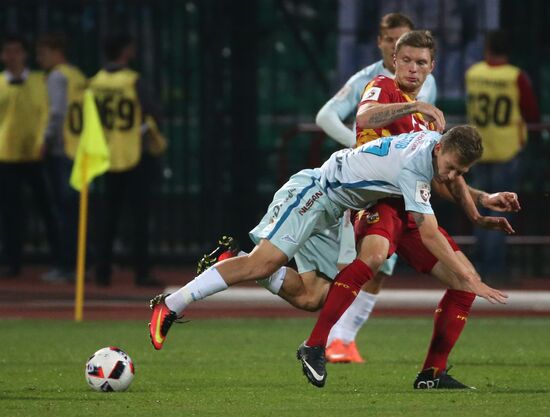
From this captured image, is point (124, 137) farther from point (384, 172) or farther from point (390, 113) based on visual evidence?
point (384, 172)

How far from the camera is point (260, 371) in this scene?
10.5 metres

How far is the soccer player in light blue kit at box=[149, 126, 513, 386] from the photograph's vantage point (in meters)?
8.91

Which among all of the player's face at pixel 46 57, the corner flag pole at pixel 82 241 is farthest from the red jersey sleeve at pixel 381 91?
the player's face at pixel 46 57

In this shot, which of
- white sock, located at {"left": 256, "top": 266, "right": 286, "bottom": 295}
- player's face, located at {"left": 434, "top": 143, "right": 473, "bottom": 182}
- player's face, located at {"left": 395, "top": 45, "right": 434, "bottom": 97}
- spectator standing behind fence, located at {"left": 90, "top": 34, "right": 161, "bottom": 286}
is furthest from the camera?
spectator standing behind fence, located at {"left": 90, "top": 34, "right": 161, "bottom": 286}

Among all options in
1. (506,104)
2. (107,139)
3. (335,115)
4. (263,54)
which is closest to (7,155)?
(107,139)

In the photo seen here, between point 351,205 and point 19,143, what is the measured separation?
7.77 m

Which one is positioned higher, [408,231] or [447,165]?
[447,165]

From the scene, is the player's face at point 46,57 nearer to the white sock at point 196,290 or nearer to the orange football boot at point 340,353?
the orange football boot at point 340,353

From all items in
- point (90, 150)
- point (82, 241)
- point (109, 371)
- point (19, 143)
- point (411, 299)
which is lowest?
point (411, 299)

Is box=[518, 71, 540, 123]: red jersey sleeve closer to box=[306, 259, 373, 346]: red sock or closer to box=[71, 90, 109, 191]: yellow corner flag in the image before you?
box=[71, 90, 109, 191]: yellow corner flag

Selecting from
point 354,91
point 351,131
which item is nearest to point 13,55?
point 354,91

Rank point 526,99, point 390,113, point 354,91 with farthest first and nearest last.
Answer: point 526,99
point 354,91
point 390,113

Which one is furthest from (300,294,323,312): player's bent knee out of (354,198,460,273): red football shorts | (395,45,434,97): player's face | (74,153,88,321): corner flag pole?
(74,153,88,321): corner flag pole

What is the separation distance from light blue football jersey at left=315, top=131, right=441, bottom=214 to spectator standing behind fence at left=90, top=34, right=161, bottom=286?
630 cm
